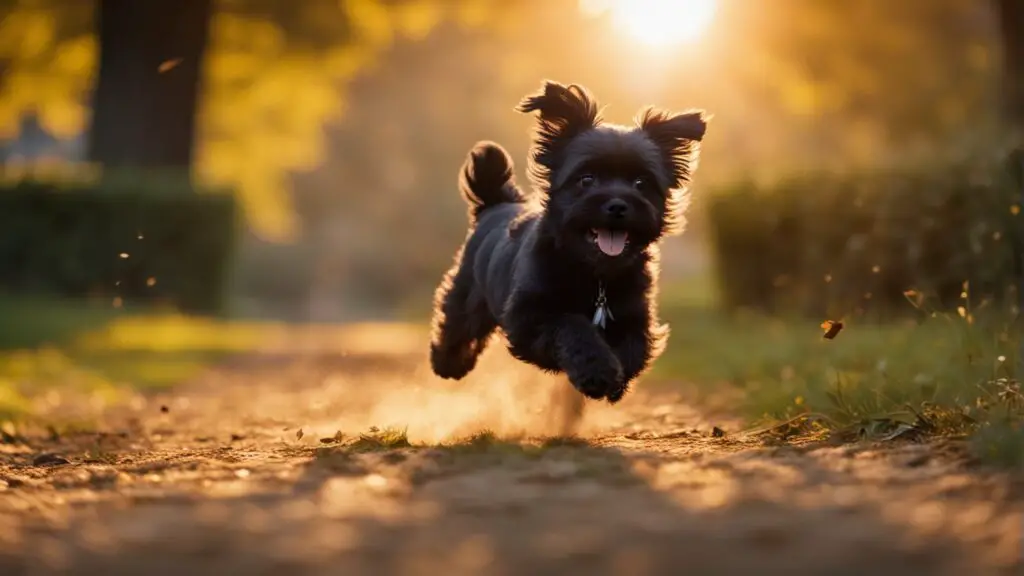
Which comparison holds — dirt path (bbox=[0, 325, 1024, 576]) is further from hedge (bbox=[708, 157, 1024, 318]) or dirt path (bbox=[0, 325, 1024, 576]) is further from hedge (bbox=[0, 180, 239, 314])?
hedge (bbox=[0, 180, 239, 314])

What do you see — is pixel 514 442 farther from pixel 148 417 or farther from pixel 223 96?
pixel 223 96

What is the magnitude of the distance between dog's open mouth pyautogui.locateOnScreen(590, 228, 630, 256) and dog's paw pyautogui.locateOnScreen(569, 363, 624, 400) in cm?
60

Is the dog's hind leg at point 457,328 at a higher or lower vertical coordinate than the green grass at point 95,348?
higher

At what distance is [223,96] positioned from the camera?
24.3 meters

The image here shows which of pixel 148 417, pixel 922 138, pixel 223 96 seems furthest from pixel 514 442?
pixel 922 138

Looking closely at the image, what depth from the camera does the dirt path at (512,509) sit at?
313cm

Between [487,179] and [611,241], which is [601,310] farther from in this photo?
[487,179]

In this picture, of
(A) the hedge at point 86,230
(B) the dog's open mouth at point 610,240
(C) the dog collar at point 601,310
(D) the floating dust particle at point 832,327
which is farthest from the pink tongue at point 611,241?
(A) the hedge at point 86,230

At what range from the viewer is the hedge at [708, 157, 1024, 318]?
10164 millimetres

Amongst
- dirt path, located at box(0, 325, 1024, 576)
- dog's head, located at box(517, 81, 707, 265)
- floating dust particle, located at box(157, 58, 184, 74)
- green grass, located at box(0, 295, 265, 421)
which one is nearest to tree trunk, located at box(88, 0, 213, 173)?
floating dust particle, located at box(157, 58, 184, 74)

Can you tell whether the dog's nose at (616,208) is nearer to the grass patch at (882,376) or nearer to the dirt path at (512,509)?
the dirt path at (512,509)

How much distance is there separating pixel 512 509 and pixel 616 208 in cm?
251

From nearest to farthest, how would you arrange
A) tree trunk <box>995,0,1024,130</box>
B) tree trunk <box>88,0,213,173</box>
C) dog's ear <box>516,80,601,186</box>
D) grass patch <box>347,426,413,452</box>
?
1. grass patch <box>347,426,413,452</box>
2. dog's ear <box>516,80,601,186</box>
3. tree trunk <box>995,0,1024,130</box>
4. tree trunk <box>88,0,213,173</box>

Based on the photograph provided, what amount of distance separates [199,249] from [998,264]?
1287 cm
